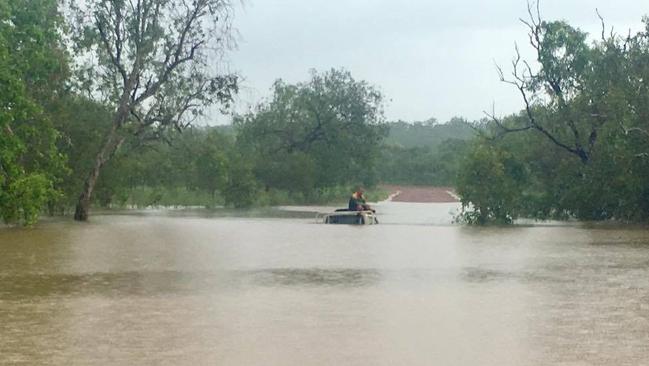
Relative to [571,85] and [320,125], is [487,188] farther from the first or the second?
[320,125]

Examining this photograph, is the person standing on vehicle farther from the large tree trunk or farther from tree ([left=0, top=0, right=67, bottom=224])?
tree ([left=0, top=0, right=67, bottom=224])

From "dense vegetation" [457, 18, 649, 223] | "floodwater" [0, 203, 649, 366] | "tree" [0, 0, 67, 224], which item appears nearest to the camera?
"floodwater" [0, 203, 649, 366]

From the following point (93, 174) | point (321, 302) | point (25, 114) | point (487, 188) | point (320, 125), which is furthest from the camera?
point (320, 125)

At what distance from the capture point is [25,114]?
29078mm

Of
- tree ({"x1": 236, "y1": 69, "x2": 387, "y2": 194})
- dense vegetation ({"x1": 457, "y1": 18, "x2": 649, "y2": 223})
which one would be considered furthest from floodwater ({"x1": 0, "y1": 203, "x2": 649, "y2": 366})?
tree ({"x1": 236, "y1": 69, "x2": 387, "y2": 194})

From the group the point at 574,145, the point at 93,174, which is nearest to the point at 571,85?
the point at 574,145

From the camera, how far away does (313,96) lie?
6875cm

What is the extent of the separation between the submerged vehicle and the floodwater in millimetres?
10981

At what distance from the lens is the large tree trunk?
37094 millimetres

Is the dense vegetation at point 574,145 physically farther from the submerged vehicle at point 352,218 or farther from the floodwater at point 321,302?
the floodwater at point 321,302

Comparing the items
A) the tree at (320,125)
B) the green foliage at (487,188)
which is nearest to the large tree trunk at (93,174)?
the green foliage at (487,188)

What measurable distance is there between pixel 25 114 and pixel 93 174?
850 centimetres

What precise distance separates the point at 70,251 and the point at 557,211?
23.7 meters

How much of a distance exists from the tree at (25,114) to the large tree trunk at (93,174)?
415 centimetres
